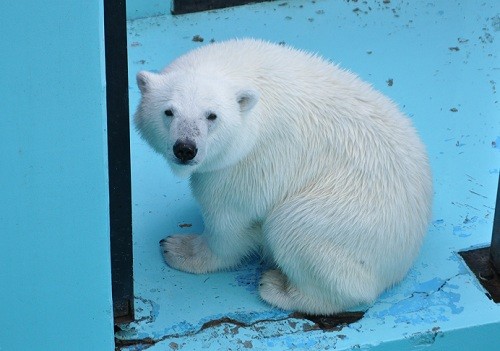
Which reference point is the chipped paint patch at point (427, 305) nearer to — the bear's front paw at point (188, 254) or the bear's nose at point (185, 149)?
the bear's front paw at point (188, 254)

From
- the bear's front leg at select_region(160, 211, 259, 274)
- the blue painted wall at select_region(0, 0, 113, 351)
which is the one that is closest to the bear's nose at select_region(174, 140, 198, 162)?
the blue painted wall at select_region(0, 0, 113, 351)

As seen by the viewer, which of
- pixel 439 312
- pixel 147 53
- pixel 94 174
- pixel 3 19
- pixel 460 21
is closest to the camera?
pixel 3 19

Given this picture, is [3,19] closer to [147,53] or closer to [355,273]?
[355,273]

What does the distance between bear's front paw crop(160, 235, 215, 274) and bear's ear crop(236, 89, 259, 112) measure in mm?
603

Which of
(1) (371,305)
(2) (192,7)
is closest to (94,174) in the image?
(1) (371,305)

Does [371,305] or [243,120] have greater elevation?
[243,120]

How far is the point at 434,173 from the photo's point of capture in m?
3.74

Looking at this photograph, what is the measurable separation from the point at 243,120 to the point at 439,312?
2.87 ft

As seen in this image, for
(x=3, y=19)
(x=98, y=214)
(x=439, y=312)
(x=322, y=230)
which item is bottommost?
(x=439, y=312)

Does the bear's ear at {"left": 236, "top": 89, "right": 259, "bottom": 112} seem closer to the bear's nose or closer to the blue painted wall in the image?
the bear's nose

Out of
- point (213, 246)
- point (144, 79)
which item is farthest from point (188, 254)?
point (144, 79)

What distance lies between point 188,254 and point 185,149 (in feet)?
2.34

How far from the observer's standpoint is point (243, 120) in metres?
2.93

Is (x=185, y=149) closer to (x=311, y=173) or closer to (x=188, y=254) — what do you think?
(x=311, y=173)
